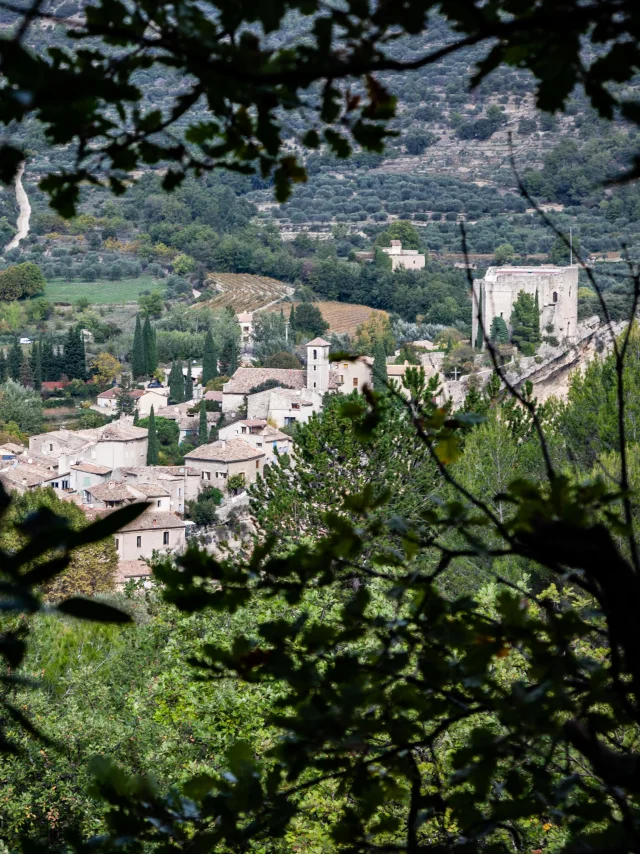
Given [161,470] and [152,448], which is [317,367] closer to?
[152,448]

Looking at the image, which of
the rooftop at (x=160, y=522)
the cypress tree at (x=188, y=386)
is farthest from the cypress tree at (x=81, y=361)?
the rooftop at (x=160, y=522)

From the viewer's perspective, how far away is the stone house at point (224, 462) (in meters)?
31.0

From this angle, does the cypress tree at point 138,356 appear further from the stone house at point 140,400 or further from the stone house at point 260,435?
the stone house at point 260,435

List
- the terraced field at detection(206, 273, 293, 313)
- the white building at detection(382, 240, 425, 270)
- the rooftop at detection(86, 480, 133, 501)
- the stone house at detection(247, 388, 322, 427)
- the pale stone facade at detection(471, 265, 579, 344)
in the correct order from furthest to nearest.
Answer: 1. the white building at detection(382, 240, 425, 270)
2. the terraced field at detection(206, 273, 293, 313)
3. the pale stone facade at detection(471, 265, 579, 344)
4. the stone house at detection(247, 388, 322, 427)
5. the rooftop at detection(86, 480, 133, 501)

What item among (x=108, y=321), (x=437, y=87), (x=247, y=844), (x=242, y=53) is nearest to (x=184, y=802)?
(x=247, y=844)

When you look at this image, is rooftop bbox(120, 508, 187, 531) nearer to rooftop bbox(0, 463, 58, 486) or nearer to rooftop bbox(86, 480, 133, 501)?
rooftop bbox(86, 480, 133, 501)

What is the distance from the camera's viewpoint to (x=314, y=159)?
8525cm

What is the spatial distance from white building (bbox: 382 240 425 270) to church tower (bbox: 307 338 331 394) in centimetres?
2323

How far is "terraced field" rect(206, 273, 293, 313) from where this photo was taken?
193ft

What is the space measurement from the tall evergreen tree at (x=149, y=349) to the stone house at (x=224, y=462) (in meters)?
13.6

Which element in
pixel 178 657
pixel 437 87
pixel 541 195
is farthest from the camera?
→ pixel 437 87

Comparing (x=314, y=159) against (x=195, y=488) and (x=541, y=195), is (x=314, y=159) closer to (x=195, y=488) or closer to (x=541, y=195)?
(x=541, y=195)

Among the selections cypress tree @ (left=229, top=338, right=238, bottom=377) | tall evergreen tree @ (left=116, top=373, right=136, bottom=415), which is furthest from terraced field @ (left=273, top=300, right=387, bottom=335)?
tall evergreen tree @ (left=116, top=373, right=136, bottom=415)

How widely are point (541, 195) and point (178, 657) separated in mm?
64807
